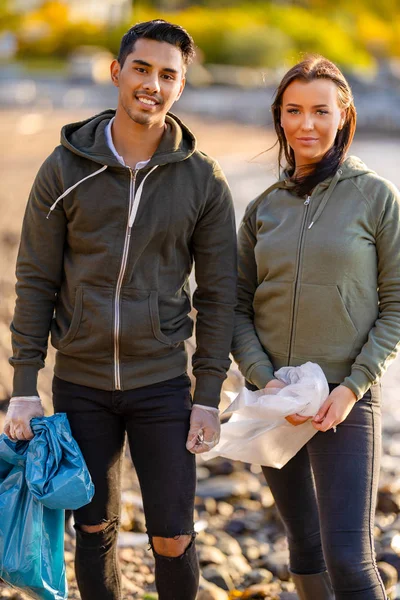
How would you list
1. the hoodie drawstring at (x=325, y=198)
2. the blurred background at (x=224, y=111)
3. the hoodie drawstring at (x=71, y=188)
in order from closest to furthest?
1. the hoodie drawstring at (x=71, y=188)
2. the hoodie drawstring at (x=325, y=198)
3. the blurred background at (x=224, y=111)

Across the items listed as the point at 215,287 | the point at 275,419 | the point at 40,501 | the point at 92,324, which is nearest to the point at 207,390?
the point at 275,419

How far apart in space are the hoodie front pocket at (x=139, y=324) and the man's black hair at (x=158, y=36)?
2.55 feet

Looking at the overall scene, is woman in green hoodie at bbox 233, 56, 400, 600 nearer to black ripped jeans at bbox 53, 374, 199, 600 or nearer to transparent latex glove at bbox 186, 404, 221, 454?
transparent latex glove at bbox 186, 404, 221, 454

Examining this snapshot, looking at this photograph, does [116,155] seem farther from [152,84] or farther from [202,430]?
[202,430]

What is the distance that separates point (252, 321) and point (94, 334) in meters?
0.61

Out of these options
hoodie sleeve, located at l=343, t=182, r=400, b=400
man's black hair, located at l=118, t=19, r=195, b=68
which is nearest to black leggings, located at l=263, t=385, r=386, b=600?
hoodie sleeve, located at l=343, t=182, r=400, b=400

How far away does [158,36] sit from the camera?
321cm

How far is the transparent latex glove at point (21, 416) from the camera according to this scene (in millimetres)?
3281

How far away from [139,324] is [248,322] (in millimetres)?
447

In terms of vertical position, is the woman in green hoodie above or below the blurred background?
above

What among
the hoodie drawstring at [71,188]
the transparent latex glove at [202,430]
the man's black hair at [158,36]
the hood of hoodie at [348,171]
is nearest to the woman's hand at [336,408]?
the transparent latex glove at [202,430]

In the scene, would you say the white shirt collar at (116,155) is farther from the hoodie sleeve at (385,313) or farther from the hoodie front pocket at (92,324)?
the hoodie sleeve at (385,313)

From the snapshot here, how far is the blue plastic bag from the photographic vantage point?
3172 mm

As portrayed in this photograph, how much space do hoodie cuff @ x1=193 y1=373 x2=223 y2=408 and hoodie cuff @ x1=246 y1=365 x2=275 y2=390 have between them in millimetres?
125
